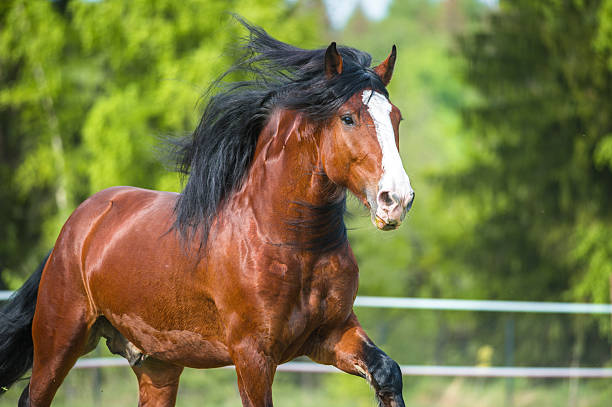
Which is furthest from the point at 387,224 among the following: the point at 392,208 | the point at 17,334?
the point at 17,334

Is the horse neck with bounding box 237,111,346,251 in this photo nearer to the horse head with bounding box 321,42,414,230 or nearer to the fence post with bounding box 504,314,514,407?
the horse head with bounding box 321,42,414,230

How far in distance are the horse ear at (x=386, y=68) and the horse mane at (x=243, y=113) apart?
62 millimetres

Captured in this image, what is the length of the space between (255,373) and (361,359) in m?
0.45

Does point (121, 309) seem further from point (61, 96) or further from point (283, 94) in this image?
point (61, 96)

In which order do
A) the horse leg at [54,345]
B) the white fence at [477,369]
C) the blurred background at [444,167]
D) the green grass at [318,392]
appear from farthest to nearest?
1. the blurred background at [444,167]
2. the green grass at [318,392]
3. the white fence at [477,369]
4. the horse leg at [54,345]

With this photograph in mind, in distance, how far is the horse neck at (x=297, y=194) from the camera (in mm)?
3012

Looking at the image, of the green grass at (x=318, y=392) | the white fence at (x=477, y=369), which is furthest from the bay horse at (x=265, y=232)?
the green grass at (x=318, y=392)

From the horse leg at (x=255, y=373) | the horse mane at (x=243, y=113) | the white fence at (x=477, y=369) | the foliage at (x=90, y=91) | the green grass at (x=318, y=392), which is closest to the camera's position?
the horse leg at (x=255, y=373)

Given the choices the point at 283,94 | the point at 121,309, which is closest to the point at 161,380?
the point at 121,309

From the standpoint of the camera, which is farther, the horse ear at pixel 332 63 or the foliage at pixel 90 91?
the foliage at pixel 90 91

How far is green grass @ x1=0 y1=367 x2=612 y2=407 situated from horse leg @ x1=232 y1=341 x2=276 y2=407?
5431mm

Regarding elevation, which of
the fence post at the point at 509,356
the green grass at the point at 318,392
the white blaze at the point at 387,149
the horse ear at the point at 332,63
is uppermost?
the horse ear at the point at 332,63

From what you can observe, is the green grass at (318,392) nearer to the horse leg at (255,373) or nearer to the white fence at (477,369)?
the white fence at (477,369)

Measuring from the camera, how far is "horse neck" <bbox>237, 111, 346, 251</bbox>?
9.88 ft
